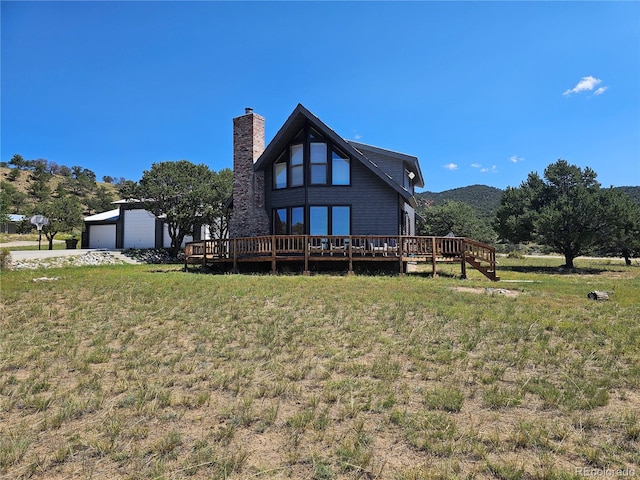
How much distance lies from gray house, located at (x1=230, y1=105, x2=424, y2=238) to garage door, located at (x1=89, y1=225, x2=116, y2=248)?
62.9ft

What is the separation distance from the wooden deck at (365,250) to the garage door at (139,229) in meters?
17.2

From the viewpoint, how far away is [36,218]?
29422 mm

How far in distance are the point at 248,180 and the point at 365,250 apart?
7050 millimetres

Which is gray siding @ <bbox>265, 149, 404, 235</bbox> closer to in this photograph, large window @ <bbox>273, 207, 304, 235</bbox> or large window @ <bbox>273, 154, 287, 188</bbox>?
large window @ <bbox>273, 207, 304, 235</bbox>

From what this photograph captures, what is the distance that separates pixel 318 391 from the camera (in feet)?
13.7

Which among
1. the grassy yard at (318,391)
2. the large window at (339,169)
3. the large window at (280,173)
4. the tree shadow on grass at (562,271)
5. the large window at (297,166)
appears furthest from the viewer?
the tree shadow on grass at (562,271)

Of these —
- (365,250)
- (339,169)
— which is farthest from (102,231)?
(365,250)

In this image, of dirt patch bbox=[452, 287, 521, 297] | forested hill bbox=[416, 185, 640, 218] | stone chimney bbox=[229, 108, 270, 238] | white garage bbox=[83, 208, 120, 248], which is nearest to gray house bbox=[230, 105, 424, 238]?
stone chimney bbox=[229, 108, 270, 238]

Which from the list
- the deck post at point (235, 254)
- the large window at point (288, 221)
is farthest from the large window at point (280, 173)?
the deck post at point (235, 254)

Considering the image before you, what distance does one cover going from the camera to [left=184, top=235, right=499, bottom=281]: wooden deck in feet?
48.0

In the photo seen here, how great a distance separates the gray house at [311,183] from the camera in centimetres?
1711

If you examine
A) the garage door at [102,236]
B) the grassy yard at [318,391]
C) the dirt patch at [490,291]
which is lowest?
the grassy yard at [318,391]

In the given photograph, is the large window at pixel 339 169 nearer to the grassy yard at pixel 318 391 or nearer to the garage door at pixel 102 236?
the grassy yard at pixel 318 391

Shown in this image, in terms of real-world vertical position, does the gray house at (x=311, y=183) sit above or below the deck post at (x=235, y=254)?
above
